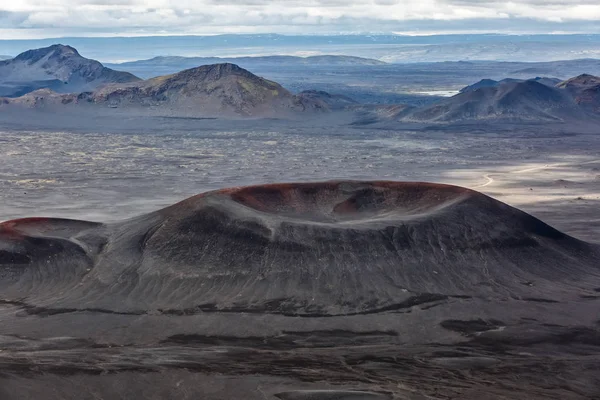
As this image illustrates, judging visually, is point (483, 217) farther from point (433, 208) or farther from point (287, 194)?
point (287, 194)

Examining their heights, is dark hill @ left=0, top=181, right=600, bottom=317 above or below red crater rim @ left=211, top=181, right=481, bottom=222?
below

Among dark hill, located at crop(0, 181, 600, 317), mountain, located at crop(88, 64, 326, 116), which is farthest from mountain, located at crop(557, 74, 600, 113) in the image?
dark hill, located at crop(0, 181, 600, 317)

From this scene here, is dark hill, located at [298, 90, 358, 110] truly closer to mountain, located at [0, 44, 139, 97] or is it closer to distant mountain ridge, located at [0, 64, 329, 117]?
distant mountain ridge, located at [0, 64, 329, 117]

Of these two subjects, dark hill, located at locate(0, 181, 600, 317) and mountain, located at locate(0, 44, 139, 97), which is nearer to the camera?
dark hill, located at locate(0, 181, 600, 317)

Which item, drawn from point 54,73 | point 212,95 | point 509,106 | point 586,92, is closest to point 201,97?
point 212,95

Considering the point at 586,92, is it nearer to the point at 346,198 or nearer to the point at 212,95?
the point at 212,95

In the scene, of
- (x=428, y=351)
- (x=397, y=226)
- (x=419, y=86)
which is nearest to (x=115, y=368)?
(x=428, y=351)
